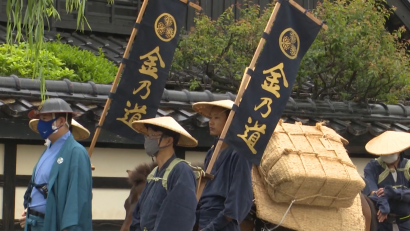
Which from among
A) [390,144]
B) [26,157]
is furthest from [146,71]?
[390,144]

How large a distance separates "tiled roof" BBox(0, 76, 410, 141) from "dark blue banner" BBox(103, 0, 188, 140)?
0.89 metres

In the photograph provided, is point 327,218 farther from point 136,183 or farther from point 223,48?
point 223,48

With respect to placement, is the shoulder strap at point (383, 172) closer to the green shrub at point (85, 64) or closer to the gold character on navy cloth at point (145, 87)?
the gold character on navy cloth at point (145, 87)

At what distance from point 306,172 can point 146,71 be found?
6.00 ft

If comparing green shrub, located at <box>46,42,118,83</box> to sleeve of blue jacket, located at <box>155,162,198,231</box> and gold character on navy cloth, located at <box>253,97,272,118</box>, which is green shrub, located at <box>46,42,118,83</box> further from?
sleeve of blue jacket, located at <box>155,162,198,231</box>

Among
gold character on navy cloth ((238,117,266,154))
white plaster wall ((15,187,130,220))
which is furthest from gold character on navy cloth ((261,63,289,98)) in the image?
white plaster wall ((15,187,130,220))

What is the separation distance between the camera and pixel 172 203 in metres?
5.34

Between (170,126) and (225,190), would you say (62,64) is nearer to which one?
(225,190)

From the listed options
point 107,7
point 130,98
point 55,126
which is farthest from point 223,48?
point 55,126

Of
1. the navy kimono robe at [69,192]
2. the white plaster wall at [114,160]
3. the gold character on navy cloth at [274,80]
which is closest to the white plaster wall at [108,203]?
the white plaster wall at [114,160]

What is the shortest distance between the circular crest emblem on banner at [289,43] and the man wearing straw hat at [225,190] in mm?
735

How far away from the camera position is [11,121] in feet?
25.0

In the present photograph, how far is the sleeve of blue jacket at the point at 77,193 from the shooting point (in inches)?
235

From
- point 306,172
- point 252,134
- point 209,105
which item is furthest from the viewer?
point 306,172
